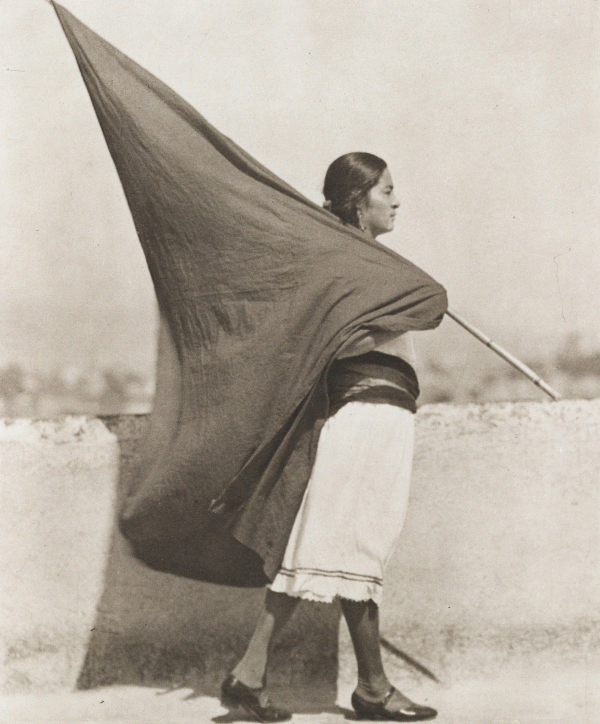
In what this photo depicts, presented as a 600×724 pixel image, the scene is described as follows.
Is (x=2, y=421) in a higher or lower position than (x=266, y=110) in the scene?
lower

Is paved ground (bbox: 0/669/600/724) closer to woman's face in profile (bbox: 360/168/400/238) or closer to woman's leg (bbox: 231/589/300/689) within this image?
woman's leg (bbox: 231/589/300/689)

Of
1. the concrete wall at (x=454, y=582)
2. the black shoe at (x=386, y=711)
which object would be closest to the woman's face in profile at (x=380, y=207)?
the concrete wall at (x=454, y=582)

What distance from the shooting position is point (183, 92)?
3490mm

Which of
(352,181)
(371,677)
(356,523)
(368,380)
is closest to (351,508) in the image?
(356,523)

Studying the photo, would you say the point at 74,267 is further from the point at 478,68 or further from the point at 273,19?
the point at 478,68

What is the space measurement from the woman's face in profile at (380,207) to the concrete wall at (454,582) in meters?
0.68

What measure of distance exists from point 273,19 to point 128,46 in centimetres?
51

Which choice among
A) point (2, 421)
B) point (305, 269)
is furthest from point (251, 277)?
point (2, 421)

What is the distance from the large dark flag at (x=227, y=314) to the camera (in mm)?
2900

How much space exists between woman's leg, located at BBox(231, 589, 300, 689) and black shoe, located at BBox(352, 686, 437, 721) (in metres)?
0.32

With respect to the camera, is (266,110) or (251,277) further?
(266,110)

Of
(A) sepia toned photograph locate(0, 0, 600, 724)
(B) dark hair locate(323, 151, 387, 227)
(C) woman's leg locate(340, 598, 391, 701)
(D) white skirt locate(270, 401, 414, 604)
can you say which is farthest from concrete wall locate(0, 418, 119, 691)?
(B) dark hair locate(323, 151, 387, 227)

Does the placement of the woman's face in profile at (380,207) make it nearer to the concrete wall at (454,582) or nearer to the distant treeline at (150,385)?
the distant treeline at (150,385)

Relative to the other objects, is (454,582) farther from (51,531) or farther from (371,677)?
(51,531)
